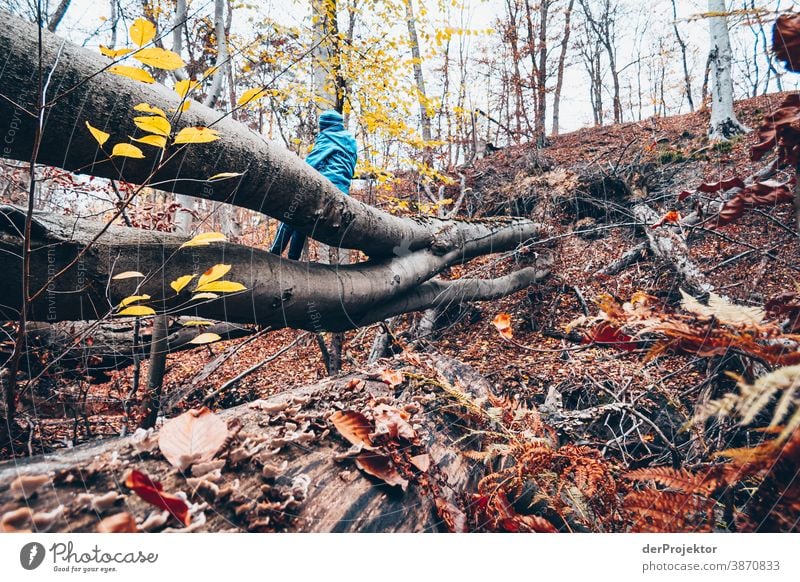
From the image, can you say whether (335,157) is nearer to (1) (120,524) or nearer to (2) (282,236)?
(2) (282,236)

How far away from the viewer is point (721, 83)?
1.45m

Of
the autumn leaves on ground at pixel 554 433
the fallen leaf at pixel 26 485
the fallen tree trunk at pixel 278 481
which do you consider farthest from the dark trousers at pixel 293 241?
the fallen leaf at pixel 26 485

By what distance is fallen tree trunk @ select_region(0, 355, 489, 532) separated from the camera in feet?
2.13

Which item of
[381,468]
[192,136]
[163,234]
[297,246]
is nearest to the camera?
[192,136]

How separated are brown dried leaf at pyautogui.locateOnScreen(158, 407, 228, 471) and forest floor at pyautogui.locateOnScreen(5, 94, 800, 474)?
25.4 inches

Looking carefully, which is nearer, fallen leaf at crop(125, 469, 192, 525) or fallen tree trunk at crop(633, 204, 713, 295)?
fallen leaf at crop(125, 469, 192, 525)

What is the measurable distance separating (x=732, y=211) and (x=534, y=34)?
3.08 meters

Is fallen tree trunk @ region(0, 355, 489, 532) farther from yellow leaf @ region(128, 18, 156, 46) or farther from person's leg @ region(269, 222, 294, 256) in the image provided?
person's leg @ region(269, 222, 294, 256)

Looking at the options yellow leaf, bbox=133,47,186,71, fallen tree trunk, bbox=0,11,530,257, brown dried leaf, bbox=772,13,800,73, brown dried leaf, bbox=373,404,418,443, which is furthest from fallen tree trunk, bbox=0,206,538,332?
brown dried leaf, bbox=772,13,800,73

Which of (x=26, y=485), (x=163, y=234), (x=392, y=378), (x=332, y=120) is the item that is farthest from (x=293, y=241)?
(x=26, y=485)

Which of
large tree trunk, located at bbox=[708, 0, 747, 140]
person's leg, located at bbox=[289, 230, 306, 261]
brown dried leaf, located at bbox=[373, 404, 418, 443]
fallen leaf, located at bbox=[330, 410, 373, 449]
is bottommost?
brown dried leaf, located at bbox=[373, 404, 418, 443]

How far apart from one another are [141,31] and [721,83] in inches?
80.3

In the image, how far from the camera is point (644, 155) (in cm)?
300
